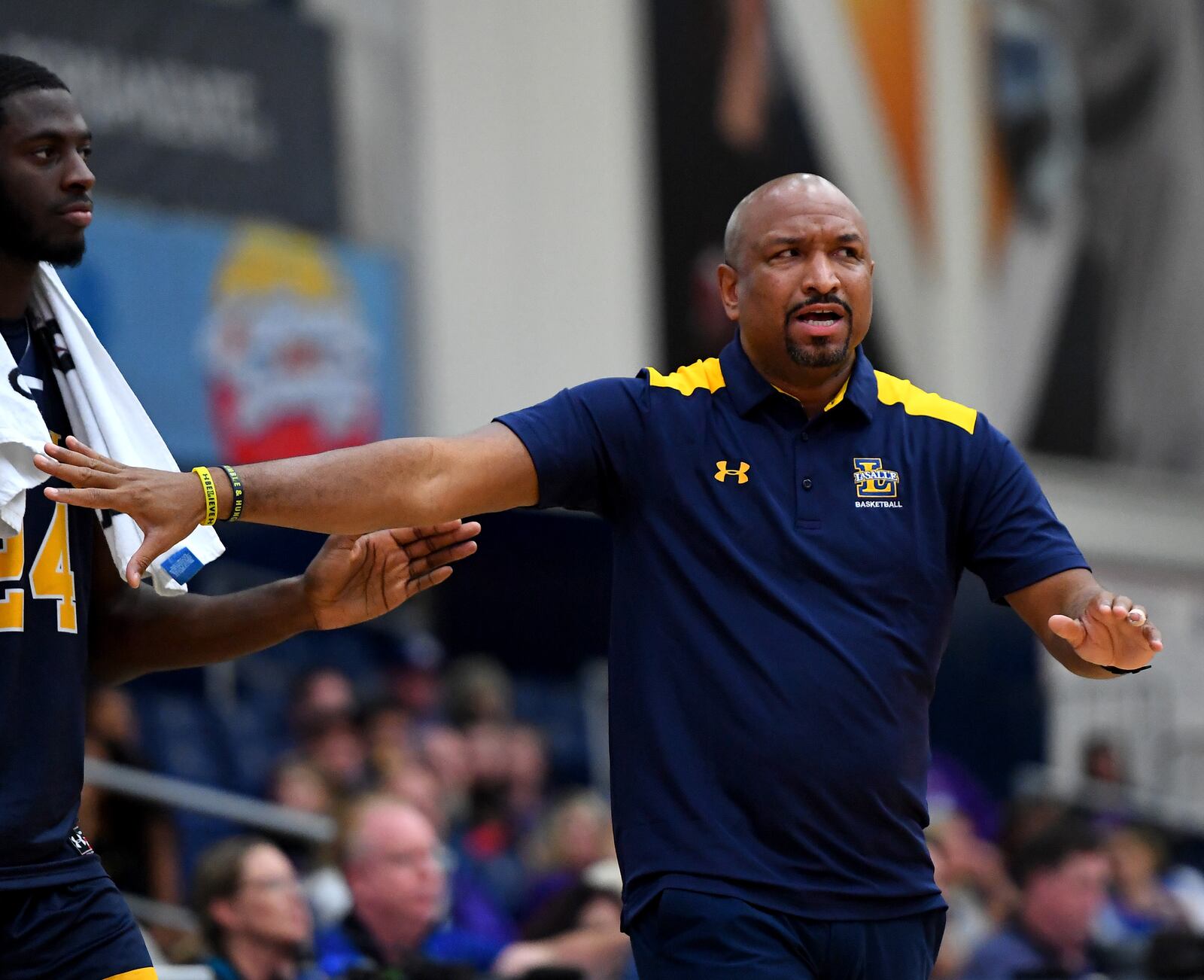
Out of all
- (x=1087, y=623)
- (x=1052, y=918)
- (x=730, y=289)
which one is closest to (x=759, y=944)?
(x=1087, y=623)

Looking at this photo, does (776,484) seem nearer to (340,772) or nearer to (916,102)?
(340,772)

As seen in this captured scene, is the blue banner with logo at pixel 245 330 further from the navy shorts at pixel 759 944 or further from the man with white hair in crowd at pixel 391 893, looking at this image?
the navy shorts at pixel 759 944

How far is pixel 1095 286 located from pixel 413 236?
7882mm

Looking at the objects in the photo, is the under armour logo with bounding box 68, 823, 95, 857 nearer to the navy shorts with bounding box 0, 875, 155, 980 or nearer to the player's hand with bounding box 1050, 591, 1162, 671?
the navy shorts with bounding box 0, 875, 155, 980

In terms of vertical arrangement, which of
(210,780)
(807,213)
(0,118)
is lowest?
(210,780)

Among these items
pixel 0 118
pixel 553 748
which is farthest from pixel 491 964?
pixel 553 748

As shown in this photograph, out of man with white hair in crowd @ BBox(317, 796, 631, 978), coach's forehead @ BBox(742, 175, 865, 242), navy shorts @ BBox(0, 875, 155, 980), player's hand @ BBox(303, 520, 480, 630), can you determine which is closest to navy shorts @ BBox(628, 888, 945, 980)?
player's hand @ BBox(303, 520, 480, 630)

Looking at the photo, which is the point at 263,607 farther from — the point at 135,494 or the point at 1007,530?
the point at 1007,530

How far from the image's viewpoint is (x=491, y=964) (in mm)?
6328

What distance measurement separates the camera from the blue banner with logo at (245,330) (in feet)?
32.6

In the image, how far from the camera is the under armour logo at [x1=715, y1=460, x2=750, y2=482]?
11.7ft

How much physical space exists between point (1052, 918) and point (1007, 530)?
4.81 metres

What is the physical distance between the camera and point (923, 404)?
3707 mm

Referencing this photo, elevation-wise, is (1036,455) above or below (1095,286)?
below
